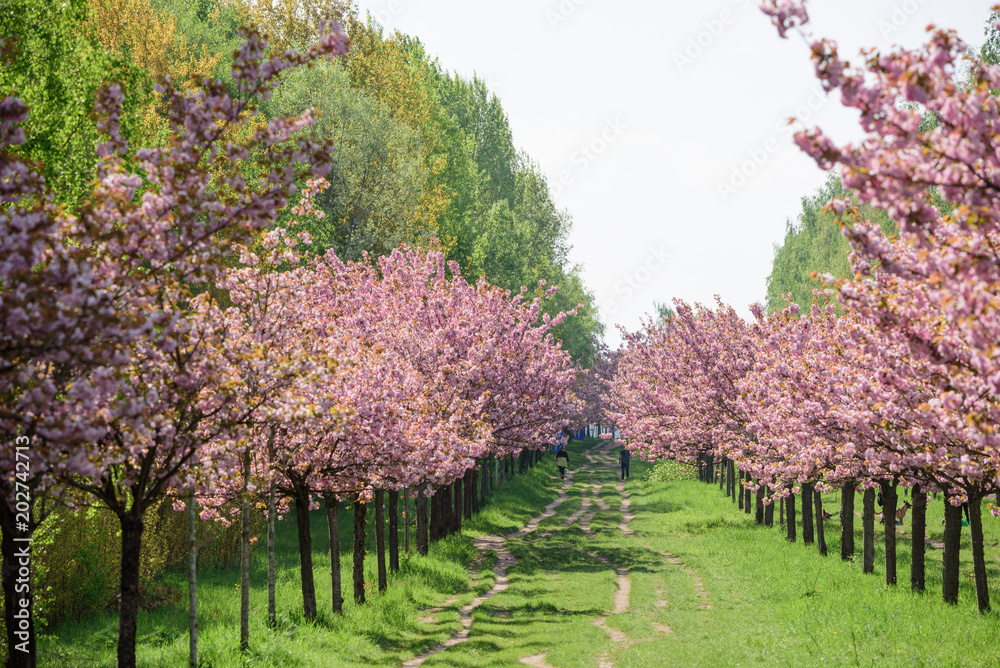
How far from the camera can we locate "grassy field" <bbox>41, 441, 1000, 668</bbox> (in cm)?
1572

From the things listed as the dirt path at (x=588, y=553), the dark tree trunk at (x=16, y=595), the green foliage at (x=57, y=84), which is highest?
the green foliage at (x=57, y=84)

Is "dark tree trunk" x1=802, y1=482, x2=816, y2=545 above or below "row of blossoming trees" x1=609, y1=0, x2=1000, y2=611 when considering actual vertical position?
below

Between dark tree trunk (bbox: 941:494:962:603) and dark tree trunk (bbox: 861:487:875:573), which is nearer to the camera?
dark tree trunk (bbox: 941:494:962:603)

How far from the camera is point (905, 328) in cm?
895

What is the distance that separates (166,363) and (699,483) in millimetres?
49019

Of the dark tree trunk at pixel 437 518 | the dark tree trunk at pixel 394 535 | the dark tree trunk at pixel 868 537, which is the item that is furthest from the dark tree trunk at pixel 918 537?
the dark tree trunk at pixel 437 518

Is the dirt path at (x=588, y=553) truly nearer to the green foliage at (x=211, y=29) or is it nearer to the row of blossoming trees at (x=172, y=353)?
the row of blossoming trees at (x=172, y=353)

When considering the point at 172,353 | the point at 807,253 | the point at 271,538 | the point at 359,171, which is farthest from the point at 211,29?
the point at 807,253

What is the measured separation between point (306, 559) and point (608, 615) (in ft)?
26.3

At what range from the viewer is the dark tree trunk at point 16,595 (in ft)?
36.7

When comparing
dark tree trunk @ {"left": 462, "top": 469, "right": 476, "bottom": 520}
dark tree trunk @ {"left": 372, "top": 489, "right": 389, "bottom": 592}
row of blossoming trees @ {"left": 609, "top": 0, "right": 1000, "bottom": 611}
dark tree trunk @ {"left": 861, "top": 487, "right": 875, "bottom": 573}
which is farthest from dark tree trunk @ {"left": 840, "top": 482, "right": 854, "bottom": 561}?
dark tree trunk @ {"left": 462, "top": 469, "right": 476, "bottom": 520}

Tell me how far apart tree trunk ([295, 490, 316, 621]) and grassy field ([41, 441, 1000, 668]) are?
38 centimetres

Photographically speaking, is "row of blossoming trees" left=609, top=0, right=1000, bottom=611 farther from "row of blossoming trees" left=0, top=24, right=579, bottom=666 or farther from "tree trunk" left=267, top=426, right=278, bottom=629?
"tree trunk" left=267, top=426, right=278, bottom=629

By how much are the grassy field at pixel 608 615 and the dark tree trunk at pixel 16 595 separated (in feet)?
11.7
